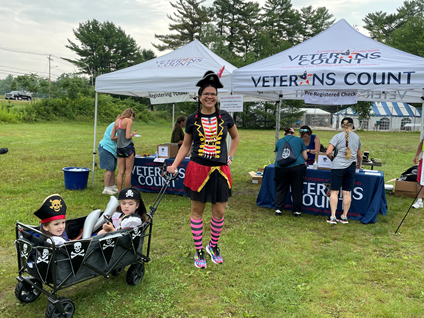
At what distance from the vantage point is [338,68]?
4.99 meters

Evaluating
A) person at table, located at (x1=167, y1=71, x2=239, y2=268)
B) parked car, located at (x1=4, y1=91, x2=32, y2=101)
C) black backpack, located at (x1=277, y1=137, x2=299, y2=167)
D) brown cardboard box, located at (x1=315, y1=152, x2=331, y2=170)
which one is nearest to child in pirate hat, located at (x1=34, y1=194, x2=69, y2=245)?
person at table, located at (x1=167, y1=71, x2=239, y2=268)

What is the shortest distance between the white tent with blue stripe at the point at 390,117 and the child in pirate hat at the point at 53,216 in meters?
35.2

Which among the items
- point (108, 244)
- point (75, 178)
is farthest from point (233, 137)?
point (75, 178)

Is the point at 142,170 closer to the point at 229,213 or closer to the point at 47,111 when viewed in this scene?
the point at 229,213

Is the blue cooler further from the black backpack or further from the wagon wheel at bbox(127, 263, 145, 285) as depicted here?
the wagon wheel at bbox(127, 263, 145, 285)

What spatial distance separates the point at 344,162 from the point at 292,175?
33.8 inches

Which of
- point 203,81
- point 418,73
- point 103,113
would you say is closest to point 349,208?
point 418,73

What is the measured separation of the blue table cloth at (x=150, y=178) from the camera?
6754 mm

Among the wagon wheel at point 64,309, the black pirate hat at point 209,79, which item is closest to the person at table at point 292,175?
the black pirate hat at point 209,79

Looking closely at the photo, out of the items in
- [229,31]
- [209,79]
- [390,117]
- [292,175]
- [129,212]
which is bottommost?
[129,212]

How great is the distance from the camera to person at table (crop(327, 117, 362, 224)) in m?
4.97

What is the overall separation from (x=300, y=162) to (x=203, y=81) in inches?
108

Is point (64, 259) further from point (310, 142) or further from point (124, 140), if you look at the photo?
point (310, 142)

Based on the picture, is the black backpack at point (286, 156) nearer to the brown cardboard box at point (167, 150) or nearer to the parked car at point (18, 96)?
the brown cardboard box at point (167, 150)
